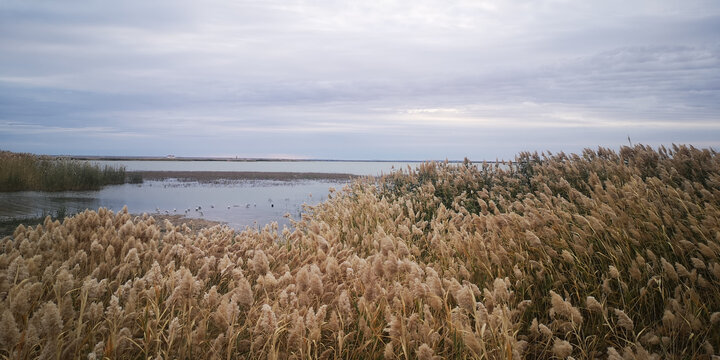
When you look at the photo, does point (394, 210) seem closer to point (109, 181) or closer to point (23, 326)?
point (23, 326)

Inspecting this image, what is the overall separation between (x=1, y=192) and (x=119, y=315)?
54.6ft

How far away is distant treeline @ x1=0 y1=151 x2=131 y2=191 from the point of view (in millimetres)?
15405

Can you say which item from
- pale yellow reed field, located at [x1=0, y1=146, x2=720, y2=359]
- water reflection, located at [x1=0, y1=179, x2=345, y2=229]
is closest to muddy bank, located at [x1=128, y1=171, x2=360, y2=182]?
water reflection, located at [x1=0, y1=179, x2=345, y2=229]

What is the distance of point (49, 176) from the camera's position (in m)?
16.8

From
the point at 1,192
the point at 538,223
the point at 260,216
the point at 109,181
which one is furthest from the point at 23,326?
the point at 109,181

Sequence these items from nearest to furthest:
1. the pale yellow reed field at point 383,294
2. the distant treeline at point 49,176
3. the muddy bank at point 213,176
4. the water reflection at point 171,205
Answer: the pale yellow reed field at point 383,294
the water reflection at point 171,205
the distant treeline at point 49,176
the muddy bank at point 213,176

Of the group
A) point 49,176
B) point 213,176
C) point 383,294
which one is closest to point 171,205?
point 49,176

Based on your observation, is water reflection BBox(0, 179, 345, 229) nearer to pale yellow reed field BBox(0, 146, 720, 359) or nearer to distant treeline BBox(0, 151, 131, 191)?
distant treeline BBox(0, 151, 131, 191)

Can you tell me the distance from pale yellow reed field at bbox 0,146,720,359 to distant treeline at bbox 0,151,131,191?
1418 cm

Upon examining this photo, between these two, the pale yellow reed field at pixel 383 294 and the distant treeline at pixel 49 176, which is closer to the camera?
the pale yellow reed field at pixel 383 294

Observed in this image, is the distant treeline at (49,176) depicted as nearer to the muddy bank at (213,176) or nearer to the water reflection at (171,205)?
the water reflection at (171,205)

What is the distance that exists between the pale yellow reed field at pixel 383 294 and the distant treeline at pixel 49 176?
14177 mm

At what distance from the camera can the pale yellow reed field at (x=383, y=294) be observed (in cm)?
224

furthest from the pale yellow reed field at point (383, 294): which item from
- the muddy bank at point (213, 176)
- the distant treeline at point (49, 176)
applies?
the muddy bank at point (213, 176)
